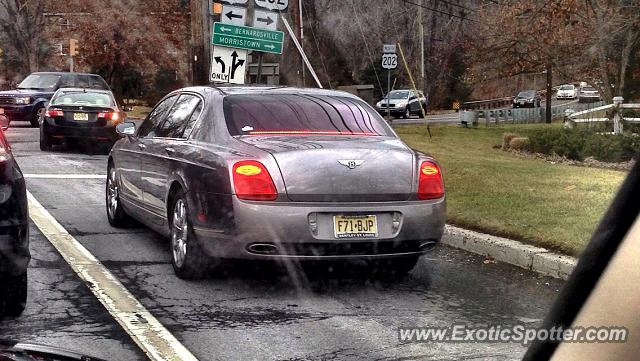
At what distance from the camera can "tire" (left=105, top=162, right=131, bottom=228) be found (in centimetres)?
880

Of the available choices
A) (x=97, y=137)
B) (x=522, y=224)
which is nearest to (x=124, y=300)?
(x=522, y=224)

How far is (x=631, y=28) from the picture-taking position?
62.8 feet

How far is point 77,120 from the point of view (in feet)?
61.0

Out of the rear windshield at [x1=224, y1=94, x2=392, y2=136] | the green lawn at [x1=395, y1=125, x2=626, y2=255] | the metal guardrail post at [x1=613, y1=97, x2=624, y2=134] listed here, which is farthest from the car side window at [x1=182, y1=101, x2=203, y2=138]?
the metal guardrail post at [x1=613, y1=97, x2=624, y2=134]

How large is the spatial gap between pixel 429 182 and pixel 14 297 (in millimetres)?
2802

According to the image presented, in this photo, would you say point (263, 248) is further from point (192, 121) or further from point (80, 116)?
point (80, 116)

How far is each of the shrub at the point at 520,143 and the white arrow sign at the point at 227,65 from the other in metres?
7.84

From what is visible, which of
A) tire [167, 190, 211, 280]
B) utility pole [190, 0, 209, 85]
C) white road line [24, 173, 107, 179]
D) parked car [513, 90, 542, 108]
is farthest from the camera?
parked car [513, 90, 542, 108]

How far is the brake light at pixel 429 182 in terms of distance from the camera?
6.27 metres

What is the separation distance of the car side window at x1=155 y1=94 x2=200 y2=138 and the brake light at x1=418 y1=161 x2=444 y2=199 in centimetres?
204

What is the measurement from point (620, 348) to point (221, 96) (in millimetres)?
5763

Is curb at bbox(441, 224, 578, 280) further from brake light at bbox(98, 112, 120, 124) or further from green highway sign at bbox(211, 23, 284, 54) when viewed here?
brake light at bbox(98, 112, 120, 124)

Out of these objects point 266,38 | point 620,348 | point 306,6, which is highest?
point 306,6

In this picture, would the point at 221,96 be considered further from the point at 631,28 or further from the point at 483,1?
the point at 483,1
